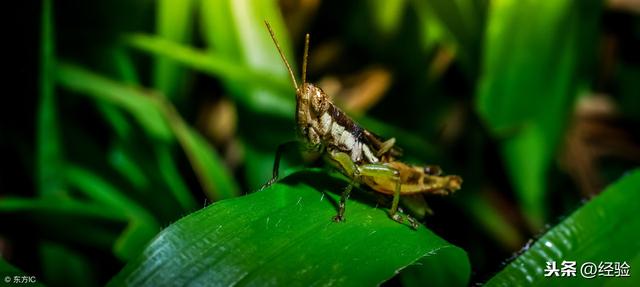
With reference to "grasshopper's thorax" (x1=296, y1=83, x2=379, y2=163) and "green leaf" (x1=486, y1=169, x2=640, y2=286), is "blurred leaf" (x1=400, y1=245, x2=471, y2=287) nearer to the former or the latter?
"green leaf" (x1=486, y1=169, x2=640, y2=286)

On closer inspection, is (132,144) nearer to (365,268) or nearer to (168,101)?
(168,101)

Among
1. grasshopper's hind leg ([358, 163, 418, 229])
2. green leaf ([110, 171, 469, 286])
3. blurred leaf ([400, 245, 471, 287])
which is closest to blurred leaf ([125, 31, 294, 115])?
Answer: grasshopper's hind leg ([358, 163, 418, 229])

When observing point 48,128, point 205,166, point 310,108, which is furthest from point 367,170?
point 48,128

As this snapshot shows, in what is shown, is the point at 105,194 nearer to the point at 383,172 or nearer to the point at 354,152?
the point at 354,152

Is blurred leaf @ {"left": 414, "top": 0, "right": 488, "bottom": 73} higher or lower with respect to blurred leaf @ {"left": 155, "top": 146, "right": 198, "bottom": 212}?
higher

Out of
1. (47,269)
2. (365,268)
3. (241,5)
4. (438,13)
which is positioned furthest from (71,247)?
(438,13)
